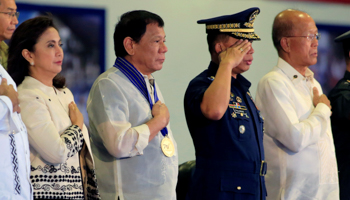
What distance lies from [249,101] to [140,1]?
2179 millimetres

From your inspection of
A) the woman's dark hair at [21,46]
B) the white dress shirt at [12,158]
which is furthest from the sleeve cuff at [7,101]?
the woman's dark hair at [21,46]

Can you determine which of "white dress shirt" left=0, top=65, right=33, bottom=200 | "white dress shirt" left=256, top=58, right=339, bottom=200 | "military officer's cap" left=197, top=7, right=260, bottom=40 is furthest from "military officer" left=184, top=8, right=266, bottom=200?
"white dress shirt" left=0, top=65, right=33, bottom=200

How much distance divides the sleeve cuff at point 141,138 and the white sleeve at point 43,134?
1.03 feet

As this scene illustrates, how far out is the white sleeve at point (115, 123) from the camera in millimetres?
2605

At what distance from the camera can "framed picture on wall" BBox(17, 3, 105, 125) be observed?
14.7 ft

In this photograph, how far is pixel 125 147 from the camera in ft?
8.54

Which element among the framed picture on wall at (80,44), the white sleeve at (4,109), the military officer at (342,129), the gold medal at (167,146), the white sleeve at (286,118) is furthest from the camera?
the framed picture on wall at (80,44)

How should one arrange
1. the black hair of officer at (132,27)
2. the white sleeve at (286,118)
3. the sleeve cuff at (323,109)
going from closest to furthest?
the black hair of officer at (132,27) < the white sleeve at (286,118) < the sleeve cuff at (323,109)

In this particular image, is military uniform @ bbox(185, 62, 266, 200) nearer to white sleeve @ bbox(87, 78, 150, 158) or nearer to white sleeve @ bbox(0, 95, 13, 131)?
white sleeve @ bbox(87, 78, 150, 158)

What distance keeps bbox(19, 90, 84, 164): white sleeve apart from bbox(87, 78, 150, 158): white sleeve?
18 cm

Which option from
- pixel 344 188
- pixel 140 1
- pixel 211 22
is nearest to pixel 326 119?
pixel 344 188

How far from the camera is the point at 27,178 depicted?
2246mm

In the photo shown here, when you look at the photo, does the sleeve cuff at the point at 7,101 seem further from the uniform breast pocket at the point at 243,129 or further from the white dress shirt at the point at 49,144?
the uniform breast pocket at the point at 243,129

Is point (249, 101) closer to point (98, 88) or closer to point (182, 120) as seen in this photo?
point (98, 88)
